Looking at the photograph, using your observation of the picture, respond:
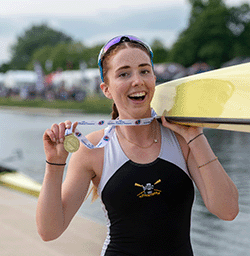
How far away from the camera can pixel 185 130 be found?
5.64 feet

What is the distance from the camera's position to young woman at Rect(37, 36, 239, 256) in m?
1.61

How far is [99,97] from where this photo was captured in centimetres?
3488

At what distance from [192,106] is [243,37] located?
36.3 meters

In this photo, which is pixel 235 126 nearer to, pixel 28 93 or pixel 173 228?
pixel 173 228

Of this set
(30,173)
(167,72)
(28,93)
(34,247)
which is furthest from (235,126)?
(28,93)

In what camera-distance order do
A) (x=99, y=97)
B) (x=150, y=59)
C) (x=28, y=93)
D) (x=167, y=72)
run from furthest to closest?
(x=28, y=93)
(x=99, y=97)
(x=167, y=72)
(x=150, y=59)

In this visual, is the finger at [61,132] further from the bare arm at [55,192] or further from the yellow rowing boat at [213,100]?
the yellow rowing boat at [213,100]

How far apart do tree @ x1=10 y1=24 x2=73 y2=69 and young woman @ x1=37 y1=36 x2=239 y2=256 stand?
281 ft

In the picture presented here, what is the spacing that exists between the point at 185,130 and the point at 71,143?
48 cm

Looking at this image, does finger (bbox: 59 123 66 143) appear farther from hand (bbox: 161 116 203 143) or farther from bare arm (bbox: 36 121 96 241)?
hand (bbox: 161 116 203 143)

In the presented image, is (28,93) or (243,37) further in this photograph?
(28,93)

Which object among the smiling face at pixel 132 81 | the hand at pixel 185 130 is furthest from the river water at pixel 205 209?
the smiling face at pixel 132 81

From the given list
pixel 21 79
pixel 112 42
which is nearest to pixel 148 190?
pixel 112 42

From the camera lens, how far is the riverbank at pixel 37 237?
329 cm
